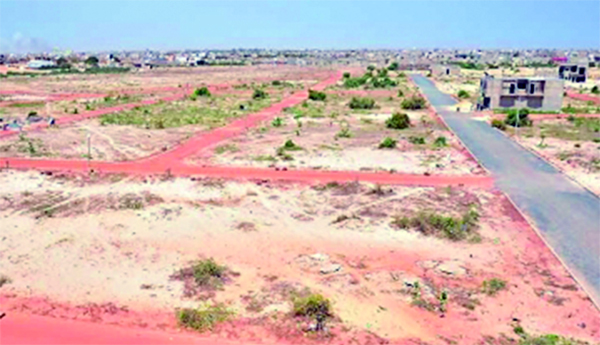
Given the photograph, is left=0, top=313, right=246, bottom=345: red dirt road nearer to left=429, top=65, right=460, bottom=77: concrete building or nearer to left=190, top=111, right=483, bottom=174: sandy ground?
left=190, top=111, right=483, bottom=174: sandy ground

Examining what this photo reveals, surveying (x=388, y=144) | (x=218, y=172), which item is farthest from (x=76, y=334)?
(x=388, y=144)

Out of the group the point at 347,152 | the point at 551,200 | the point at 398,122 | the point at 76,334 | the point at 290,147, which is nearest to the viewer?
the point at 76,334

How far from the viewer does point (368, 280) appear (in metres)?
16.0

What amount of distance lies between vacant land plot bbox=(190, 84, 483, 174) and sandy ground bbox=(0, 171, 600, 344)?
5.24 metres

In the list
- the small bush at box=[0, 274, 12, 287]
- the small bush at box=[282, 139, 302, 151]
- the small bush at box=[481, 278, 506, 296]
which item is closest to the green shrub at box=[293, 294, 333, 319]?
the small bush at box=[481, 278, 506, 296]

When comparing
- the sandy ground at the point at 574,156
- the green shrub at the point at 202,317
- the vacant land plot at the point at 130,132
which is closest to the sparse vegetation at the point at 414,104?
the vacant land plot at the point at 130,132

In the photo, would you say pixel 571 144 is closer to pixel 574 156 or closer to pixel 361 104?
pixel 574 156

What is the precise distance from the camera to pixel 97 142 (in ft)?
123

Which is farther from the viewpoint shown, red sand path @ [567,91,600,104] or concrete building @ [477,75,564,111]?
red sand path @ [567,91,600,104]

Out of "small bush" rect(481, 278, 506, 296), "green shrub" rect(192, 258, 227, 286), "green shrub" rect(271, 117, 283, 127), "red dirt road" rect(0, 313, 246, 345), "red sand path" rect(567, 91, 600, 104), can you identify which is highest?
"red sand path" rect(567, 91, 600, 104)

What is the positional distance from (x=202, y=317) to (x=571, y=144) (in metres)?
32.2

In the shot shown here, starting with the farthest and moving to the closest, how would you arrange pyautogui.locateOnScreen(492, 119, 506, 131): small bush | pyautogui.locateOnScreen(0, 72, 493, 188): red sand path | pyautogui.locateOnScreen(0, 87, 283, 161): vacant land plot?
pyautogui.locateOnScreen(492, 119, 506, 131): small bush, pyautogui.locateOnScreen(0, 87, 283, 161): vacant land plot, pyautogui.locateOnScreen(0, 72, 493, 188): red sand path

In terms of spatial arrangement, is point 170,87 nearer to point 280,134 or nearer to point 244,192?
point 280,134

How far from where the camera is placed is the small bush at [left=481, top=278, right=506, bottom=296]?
1538 centimetres
